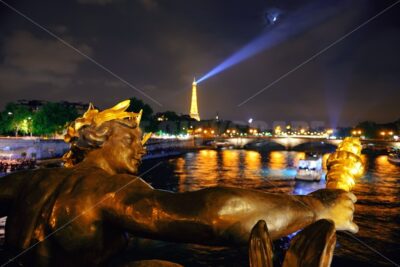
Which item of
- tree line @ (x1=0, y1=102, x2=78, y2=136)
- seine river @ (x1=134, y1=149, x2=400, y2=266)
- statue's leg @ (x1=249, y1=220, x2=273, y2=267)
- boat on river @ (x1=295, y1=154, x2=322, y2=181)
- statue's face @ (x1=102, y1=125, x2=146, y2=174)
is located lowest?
seine river @ (x1=134, y1=149, x2=400, y2=266)

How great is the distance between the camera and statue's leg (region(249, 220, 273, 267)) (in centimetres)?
133

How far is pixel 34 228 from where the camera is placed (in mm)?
1931

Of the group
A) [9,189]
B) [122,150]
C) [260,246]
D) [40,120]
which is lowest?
[260,246]

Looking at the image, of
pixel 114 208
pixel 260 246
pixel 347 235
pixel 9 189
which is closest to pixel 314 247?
pixel 260 246

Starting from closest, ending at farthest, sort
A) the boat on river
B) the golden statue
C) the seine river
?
1. the golden statue
2. the seine river
3. the boat on river

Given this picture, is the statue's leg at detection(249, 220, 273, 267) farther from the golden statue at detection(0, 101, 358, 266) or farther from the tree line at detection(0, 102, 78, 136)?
the tree line at detection(0, 102, 78, 136)

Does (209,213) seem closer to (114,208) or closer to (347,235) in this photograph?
(114,208)

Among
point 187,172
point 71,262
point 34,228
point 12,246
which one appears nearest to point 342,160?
point 71,262

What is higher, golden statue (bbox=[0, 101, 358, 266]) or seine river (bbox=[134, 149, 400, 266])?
golden statue (bbox=[0, 101, 358, 266])

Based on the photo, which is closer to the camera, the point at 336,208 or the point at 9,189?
the point at 336,208

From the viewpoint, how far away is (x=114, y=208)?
63.7 inches

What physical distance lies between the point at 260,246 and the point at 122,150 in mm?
1317

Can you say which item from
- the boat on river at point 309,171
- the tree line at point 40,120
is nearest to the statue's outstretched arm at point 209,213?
the boat on river at point 309,171

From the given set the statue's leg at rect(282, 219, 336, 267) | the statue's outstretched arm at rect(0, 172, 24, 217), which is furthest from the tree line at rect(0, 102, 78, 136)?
the statue's leg at rect(282, 219, 336, 267)
